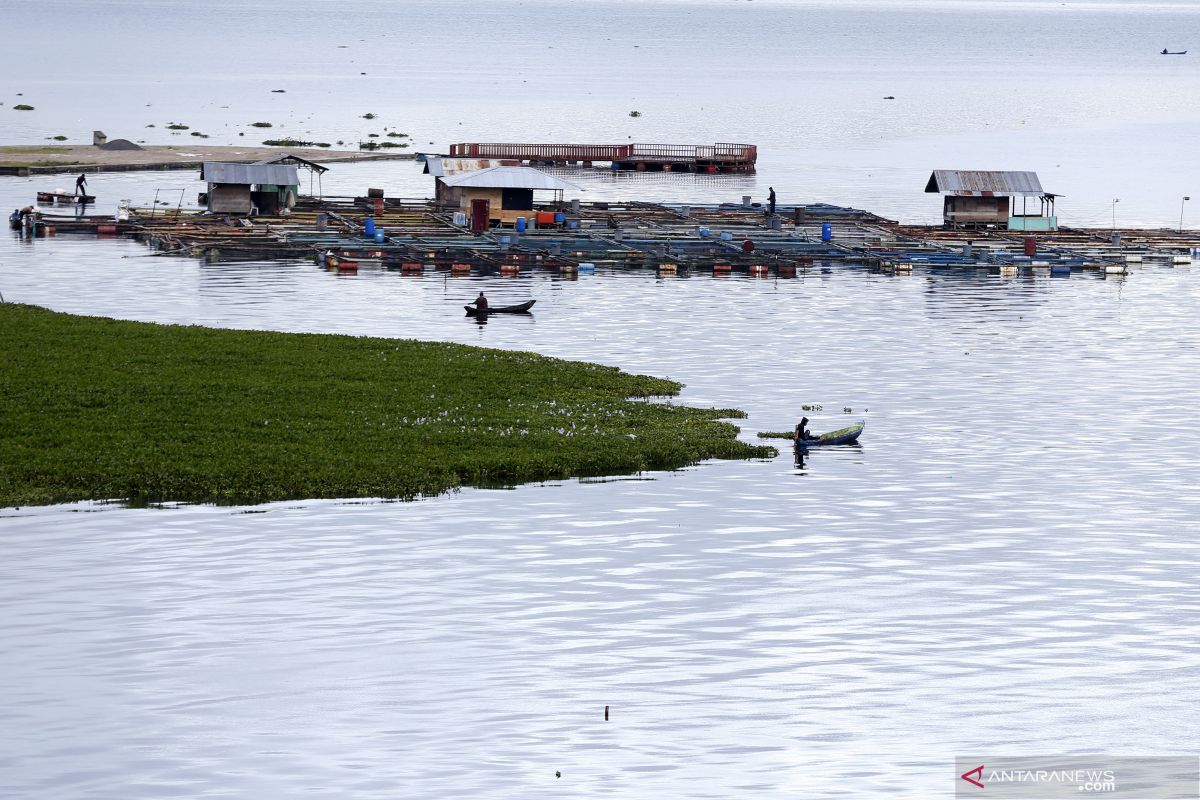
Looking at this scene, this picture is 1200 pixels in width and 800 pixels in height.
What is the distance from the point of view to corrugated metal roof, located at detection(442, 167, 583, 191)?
113625mm

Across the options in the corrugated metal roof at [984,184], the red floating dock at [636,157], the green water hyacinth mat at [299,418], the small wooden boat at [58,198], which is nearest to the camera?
the green water hyacinth mat at [299,418]

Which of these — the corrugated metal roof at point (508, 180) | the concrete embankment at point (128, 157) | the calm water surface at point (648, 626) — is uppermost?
the concrete embankment at point (128, 157)

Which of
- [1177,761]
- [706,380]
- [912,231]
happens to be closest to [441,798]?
[1177,761]

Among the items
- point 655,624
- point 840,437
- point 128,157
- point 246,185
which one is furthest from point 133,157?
point 655,624

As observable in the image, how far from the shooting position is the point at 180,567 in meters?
38.6

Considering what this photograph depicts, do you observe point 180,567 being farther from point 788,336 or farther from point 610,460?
point 788,336

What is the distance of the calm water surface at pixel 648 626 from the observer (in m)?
29.4

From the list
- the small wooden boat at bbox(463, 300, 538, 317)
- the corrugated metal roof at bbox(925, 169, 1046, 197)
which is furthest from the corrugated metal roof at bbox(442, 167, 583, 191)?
the small wooden boat at bbox(463, 300, 538, 317)

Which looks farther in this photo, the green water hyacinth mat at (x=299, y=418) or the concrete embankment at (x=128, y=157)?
the concrete embankment at (x=128, y=157)

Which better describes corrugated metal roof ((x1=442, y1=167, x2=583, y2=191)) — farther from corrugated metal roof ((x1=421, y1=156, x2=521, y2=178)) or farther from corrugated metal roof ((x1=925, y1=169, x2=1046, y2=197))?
corrugated metal roof ((x1=925, y1=169, x2=1046, y2=197))

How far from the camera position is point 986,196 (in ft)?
409

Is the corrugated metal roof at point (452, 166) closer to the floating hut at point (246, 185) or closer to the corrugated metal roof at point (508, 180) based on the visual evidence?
the corrugated metal roof at point (508, 180)

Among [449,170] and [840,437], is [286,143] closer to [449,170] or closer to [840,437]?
[449,170]

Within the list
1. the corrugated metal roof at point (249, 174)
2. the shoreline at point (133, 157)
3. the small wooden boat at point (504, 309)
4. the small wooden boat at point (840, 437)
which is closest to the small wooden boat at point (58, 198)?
the corrugated metal roof at point (249, 174)
